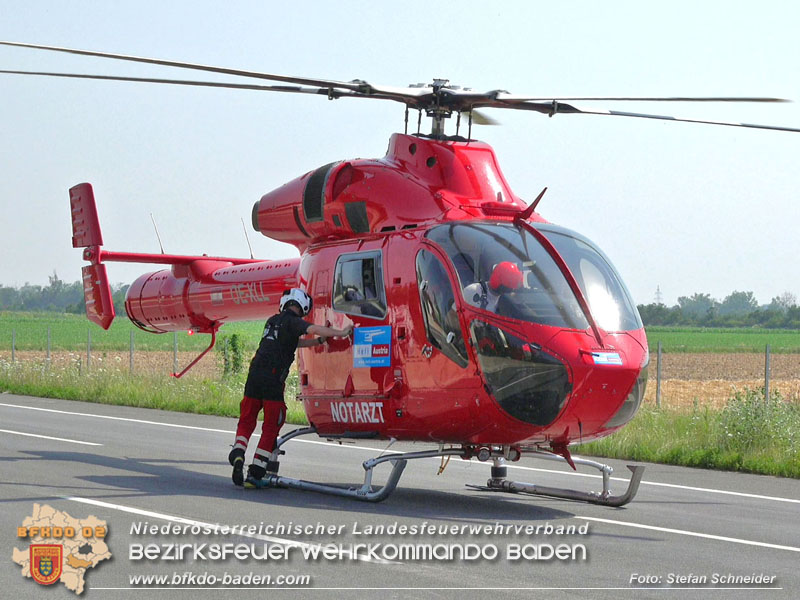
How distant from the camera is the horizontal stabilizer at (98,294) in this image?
50.8 ft

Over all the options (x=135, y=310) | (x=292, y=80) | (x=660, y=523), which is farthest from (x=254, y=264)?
(x=660, y=523)

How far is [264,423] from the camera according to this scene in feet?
37.0

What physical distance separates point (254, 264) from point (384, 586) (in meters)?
8.01

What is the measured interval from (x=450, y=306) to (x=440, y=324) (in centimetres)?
21

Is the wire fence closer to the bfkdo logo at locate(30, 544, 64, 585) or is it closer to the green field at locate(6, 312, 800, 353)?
the green field at locate(6, 312, 800, 353)

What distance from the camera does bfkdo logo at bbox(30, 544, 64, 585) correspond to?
22.9ft

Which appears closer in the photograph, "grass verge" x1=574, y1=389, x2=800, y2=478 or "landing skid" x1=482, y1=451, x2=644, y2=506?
"landing skid" x1=482, y1=451, x2=644, y2=506

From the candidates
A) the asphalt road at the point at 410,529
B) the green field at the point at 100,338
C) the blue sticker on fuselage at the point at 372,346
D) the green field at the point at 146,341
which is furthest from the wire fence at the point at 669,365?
the blue sticker on fuselage at the point at 372,346

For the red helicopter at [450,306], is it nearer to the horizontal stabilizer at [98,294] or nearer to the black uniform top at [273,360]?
the black uniform top at [273,360]

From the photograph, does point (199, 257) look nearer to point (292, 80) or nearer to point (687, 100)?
point (292, 80)

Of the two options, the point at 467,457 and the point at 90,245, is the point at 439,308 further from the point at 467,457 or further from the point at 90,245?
the point at 90,245

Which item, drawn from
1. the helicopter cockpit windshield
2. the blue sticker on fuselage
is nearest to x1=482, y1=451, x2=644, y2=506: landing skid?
the helicopter cockpit windshield

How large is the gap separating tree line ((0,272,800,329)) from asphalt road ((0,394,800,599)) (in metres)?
100

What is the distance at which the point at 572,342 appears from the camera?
9.41 meters
